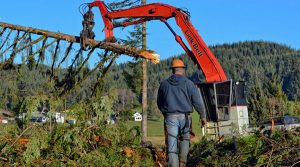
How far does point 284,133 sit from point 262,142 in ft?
1.13

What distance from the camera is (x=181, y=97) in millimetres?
7004

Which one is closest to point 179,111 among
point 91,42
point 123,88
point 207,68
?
point 91,42

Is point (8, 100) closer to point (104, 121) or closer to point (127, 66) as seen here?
point (104, 121)

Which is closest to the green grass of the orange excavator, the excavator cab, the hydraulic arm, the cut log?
the excavator cab

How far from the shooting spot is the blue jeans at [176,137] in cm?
691

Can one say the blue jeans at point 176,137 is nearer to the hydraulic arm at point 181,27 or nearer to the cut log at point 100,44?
the cut log at point 100,44

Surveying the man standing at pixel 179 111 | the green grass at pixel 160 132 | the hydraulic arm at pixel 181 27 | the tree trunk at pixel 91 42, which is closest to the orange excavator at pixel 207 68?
the hydraulic arm at pixel 181 27

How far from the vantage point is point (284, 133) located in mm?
6777

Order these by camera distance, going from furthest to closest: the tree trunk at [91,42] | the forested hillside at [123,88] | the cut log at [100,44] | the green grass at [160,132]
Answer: the green grass at [160,132], the tree trunk at [91,42], the cut log at [100,44], the forested hillside at [123,88]

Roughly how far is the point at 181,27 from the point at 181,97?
23.7ft

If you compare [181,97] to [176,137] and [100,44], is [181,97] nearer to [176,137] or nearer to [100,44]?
[176,137]

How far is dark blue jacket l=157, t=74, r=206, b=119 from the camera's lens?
698 centimetres

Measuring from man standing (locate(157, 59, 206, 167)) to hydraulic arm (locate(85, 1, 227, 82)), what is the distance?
5.78 m

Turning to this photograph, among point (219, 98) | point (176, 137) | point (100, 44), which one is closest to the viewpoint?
point (176, 137)
